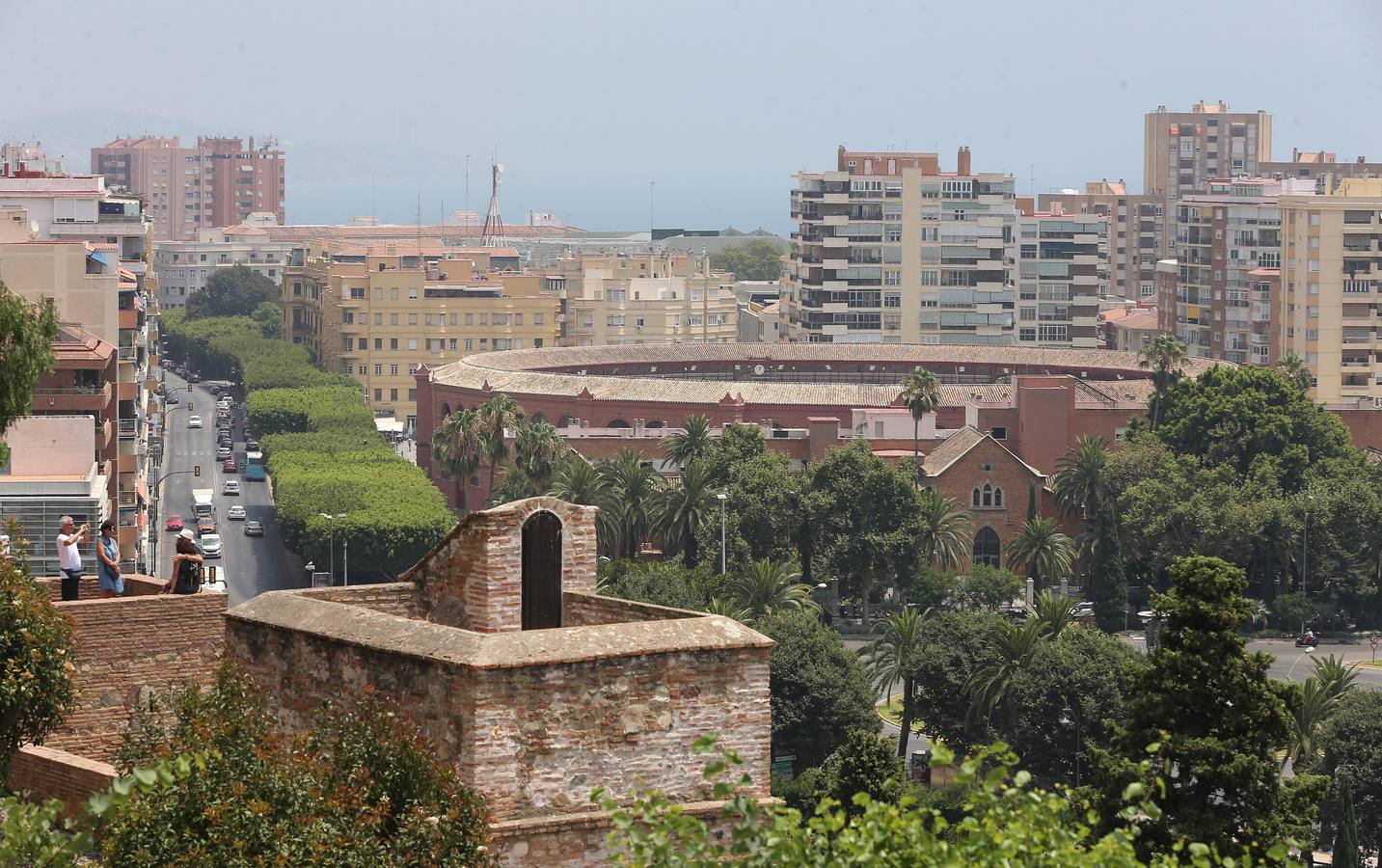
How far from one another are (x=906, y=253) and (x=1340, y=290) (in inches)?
1163

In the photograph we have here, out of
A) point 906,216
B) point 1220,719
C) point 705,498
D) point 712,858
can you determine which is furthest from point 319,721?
point 906,216

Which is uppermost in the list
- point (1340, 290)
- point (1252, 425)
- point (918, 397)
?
point (1340, 290)

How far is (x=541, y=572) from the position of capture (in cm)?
2267

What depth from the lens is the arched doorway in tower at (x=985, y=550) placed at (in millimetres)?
106375

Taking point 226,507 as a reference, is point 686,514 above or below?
above

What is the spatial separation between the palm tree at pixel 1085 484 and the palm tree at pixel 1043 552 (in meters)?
3.29

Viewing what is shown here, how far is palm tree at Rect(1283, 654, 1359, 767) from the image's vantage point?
6788cm

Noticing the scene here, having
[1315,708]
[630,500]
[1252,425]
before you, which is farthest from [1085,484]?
[1315,708]

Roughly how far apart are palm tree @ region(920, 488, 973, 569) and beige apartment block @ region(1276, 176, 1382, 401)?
52863 mm

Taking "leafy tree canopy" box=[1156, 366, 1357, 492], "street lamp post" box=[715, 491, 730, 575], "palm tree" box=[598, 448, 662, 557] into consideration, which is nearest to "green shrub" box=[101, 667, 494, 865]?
"street lamp post" box=[715, 491, 730, 575]

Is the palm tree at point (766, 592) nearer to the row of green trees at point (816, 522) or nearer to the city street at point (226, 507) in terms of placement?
the row of green trees at point (816, 522)

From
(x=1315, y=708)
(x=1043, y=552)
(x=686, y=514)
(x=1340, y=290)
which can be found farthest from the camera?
(x=1340, y=290)

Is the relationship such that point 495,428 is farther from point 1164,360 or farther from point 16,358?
point 16,358

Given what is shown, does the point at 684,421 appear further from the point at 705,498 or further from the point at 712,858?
the point at 712,858
